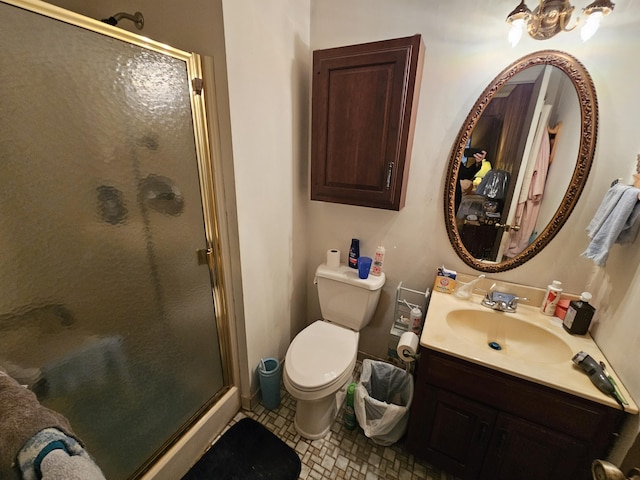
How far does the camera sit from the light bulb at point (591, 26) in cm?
90

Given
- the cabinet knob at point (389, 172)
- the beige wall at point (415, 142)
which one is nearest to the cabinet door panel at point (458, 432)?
the beige wall at point (415, 142)

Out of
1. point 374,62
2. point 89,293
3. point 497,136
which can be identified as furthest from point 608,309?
point 89,293

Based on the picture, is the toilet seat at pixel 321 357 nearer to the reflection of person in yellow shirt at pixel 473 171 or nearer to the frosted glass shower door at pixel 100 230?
the frosted glass shower door at pixel 100 230

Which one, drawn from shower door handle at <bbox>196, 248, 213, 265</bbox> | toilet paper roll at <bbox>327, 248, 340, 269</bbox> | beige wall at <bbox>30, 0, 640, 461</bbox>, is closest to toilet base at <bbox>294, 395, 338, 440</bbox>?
beige wall at <bbox>30, 0, 640, 461</bbox>

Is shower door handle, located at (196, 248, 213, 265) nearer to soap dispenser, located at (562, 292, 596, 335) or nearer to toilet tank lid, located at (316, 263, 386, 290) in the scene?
toilet tank lid, located at (316, 263, 386, 290)

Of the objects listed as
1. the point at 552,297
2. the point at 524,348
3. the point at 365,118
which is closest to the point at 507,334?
the point at 524,348

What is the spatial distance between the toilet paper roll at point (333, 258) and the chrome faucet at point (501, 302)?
801mm

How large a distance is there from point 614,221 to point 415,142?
0.84 metres

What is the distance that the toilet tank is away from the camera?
1.50 metres

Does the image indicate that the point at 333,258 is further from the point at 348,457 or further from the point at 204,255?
the point at 348,457

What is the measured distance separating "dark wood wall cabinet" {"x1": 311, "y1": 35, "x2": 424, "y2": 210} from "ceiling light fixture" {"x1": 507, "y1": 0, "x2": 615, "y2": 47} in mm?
347

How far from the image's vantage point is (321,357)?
Result: 1.35 meters

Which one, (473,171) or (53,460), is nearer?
(53,460)

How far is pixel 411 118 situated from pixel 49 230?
139cm
